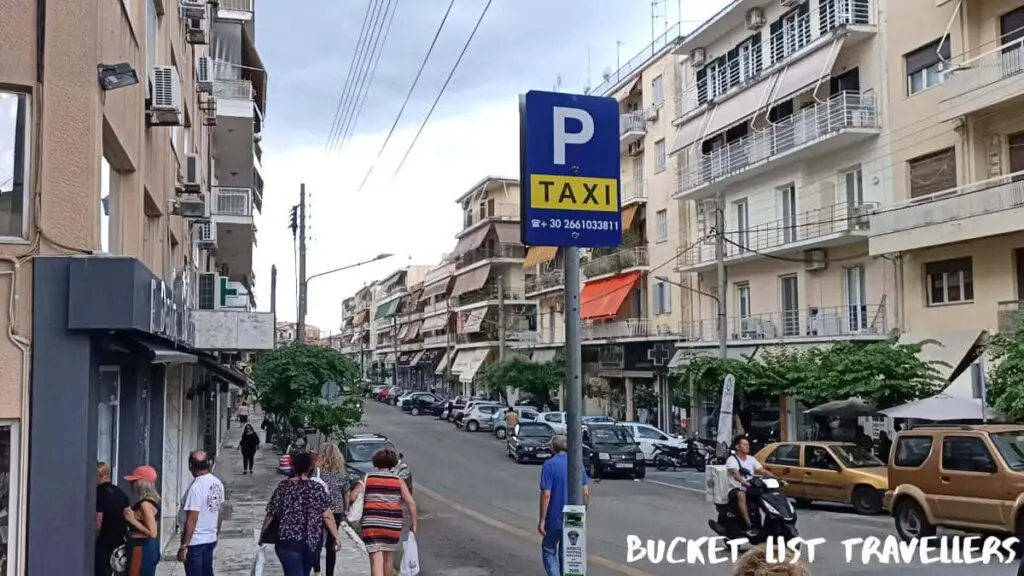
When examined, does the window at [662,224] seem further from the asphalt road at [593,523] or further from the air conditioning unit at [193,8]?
the air conditioning unit at [193,8]

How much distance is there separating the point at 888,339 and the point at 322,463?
1939 centimetres

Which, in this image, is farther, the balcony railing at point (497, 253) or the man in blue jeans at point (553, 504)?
the balcony railing at point (497, 253)

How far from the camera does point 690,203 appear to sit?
4038 cm

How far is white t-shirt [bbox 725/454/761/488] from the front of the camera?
13555 millimetres

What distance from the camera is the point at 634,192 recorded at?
1809 inches

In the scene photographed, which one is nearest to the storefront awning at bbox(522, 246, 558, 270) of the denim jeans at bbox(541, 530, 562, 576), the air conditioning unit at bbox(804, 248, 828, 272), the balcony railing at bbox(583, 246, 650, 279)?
the balcony railing at bbox(583, 246, 650, 279)

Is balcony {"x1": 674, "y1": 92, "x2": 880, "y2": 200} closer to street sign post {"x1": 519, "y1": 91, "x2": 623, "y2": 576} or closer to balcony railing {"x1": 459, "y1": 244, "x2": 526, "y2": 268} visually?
street sign post {"x1": 519, "y1": 91, "x2": 623, "y2": 576}

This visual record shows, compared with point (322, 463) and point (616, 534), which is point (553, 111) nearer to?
point (322, 463)

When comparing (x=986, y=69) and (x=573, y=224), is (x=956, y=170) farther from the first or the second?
(x=573, y=224)

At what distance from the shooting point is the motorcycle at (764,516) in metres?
13.0

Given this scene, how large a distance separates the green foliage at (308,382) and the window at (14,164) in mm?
21811

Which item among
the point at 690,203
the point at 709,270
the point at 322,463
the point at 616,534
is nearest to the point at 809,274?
the point at 709,270

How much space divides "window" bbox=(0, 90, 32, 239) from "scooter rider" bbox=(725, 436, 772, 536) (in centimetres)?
958

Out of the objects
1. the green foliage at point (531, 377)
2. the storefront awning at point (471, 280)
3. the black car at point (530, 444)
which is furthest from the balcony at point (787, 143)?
the storefront awning at point (471, 280)
